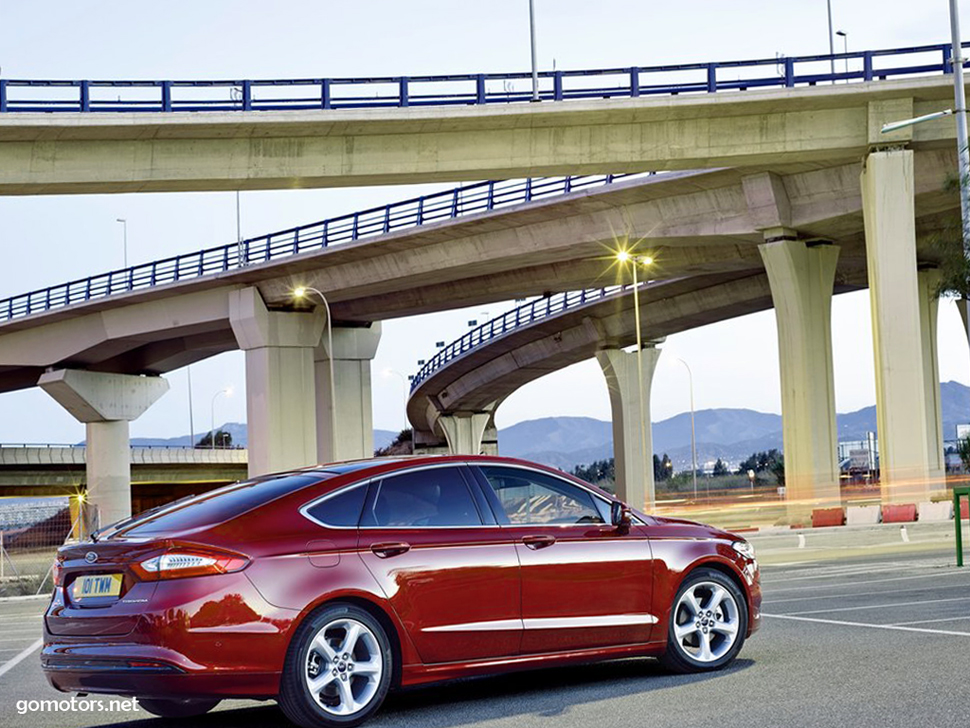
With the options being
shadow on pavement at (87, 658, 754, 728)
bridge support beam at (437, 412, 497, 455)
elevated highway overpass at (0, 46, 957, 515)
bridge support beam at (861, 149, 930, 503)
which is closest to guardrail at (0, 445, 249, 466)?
bridge support beam at (437, 412, 497, 455)

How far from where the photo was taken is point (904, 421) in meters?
33.5

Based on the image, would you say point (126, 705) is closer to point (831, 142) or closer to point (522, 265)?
point (831, 142)

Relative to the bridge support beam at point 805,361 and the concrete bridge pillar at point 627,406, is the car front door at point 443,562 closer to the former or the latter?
the bridge support beam at point 805,361

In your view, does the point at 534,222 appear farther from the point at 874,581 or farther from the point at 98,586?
the point at 98,586

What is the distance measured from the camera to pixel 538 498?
29.5 feet

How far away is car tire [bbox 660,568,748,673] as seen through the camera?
930 centimetres

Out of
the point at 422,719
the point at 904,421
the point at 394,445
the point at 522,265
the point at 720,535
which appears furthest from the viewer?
the point at 394,445

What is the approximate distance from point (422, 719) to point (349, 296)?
44774 mm

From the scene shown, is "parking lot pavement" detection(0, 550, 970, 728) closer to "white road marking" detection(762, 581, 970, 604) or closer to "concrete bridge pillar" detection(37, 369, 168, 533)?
"white road marking" detection(762, 581, 970, 604)

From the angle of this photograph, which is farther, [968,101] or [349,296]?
A: [349,296]

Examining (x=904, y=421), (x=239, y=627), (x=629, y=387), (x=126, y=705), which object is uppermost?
(x=629, y=387)

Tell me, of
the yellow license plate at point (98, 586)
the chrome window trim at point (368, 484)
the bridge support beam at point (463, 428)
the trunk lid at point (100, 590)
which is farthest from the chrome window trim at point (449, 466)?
the bridge support beam at point (463, 428)

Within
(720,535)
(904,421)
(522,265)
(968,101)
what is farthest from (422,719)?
(522,265)

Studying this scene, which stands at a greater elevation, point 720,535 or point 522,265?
point 522,265
